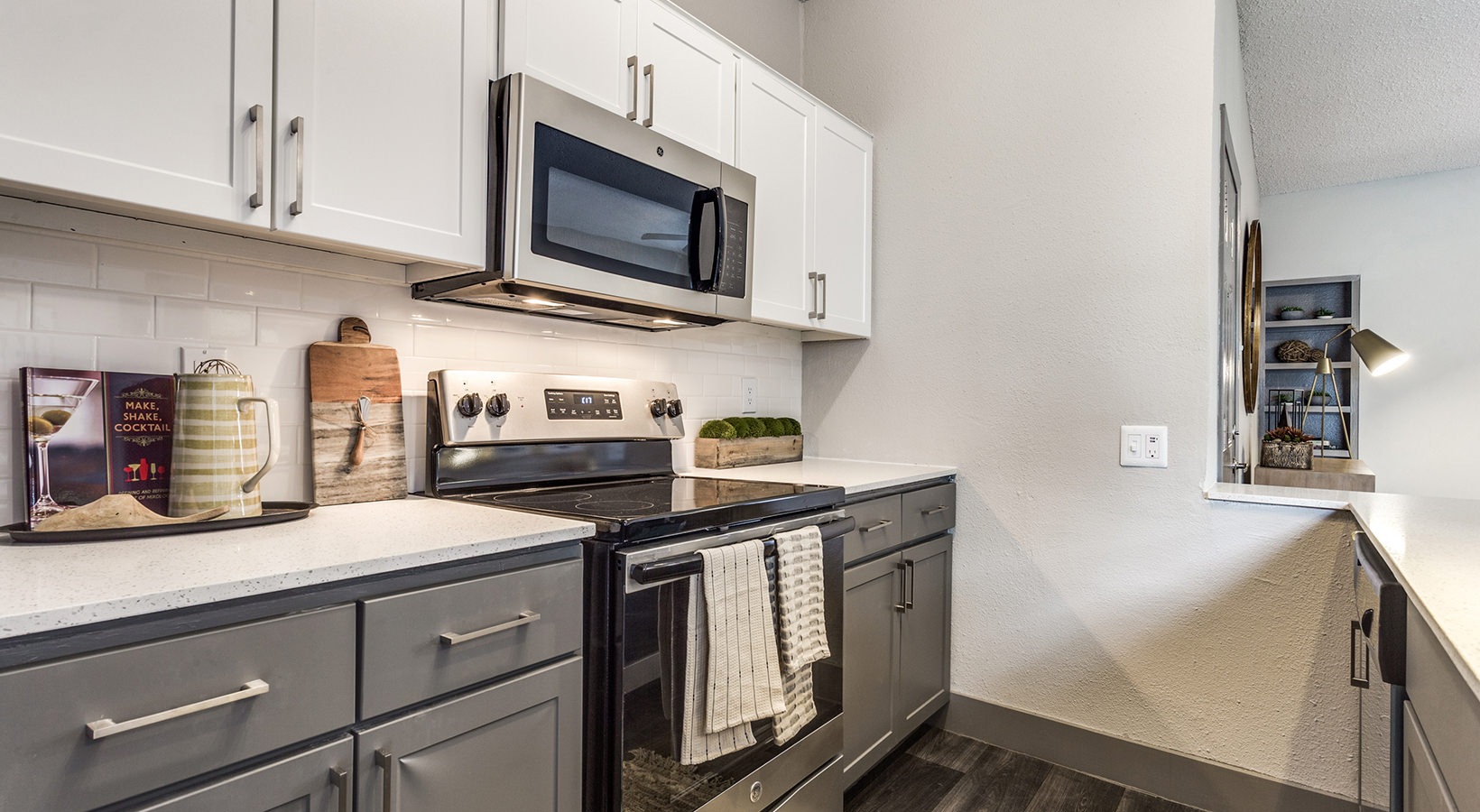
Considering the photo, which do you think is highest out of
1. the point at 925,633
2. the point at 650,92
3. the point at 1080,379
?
the point at 650,92

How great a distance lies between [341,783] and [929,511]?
1.83 metres

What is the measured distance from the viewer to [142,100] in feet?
3.50

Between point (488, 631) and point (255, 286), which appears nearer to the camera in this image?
point (488, 631)

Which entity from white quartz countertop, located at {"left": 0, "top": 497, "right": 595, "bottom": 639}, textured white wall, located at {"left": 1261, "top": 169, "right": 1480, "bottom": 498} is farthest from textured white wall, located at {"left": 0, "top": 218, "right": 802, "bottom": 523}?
textured white wall, located at {"left": 1261, "top": 169, "right": 1480, "bottom": 498}

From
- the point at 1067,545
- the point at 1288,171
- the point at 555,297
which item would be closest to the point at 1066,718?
the point at 1067,545

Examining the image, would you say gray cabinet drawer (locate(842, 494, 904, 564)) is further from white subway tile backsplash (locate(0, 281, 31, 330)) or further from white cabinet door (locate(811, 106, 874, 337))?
white subway tile backsplash (locate(0, 281, 31, 330))

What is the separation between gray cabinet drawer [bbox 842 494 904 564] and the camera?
199 centimetres

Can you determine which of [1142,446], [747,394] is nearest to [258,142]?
[747,394]

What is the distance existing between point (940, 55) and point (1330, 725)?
2.40 meters

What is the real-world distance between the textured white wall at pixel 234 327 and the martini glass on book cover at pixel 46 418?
0.04 metres

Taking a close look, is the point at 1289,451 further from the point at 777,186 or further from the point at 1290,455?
the point at 777,186

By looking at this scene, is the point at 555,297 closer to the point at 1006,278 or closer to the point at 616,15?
the point at 616,15

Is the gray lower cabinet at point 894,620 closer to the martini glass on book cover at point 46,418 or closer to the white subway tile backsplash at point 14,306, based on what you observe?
the martini glass on book cover at point 46,418

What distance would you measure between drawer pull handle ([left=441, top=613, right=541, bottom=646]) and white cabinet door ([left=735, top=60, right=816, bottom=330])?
4.10 feet
